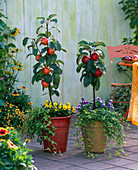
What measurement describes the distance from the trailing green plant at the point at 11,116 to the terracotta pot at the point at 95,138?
1064mm

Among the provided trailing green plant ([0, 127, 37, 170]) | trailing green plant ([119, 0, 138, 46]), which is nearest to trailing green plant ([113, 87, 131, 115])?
trailing green plant ([119, 0, 138, 46])

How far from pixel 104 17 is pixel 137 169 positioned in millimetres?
3560

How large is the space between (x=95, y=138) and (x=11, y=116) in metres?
1.24

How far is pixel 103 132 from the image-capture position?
10.9ft

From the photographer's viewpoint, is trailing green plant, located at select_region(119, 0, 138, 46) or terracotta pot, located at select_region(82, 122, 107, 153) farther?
trailing green plant, located at select_region(119, 0, 138, 46)

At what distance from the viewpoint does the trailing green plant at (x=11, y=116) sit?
4.13m

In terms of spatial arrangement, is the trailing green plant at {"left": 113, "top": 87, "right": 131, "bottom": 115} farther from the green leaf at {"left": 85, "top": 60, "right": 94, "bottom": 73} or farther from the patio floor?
the green leaf at {"left": 85, "top": 60, "right": 94, "bottom": 73}

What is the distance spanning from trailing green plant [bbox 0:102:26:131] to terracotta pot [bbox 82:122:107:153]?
3.49 ft

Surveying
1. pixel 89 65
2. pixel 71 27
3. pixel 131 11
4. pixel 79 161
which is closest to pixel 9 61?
pixel 71 27

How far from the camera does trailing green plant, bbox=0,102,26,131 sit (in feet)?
13.6

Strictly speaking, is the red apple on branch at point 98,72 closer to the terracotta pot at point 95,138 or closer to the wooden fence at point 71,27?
the terracotta pot at point 95,138

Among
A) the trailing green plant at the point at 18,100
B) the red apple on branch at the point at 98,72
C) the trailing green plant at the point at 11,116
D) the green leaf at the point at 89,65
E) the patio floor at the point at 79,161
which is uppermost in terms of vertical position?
the green leaf at the point at 89,65

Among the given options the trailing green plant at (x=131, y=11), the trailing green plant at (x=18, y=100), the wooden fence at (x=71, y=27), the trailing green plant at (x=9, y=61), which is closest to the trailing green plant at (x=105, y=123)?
the trailing green plant at (x=18, y=100)

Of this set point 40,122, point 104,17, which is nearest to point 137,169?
point 40,122
